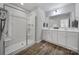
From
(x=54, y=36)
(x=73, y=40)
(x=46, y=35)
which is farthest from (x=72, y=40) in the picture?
(x=46, y=35)

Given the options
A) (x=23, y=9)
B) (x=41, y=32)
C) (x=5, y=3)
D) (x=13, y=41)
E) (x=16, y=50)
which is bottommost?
(x=16, y=50)

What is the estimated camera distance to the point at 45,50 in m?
1.60

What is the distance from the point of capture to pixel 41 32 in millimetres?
1625

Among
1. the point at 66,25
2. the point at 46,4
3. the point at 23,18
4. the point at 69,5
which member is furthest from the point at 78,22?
the point at 23,18

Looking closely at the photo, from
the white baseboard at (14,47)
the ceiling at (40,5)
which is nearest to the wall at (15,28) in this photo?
the white baseboard at (14,47)

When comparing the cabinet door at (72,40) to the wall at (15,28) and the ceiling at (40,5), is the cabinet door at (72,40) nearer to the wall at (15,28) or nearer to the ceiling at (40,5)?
the ceiling at (40,5)

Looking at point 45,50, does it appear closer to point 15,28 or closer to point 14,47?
point 14,47

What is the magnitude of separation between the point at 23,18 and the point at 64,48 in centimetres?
101

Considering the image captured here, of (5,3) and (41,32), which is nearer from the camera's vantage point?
(5,3)

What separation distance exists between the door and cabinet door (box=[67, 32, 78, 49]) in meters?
0.71

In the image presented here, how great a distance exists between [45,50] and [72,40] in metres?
0.56

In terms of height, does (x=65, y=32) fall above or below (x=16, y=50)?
above

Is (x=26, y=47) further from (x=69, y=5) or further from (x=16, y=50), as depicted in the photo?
(x=69, y=5)

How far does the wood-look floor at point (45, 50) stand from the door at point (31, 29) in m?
0.12
